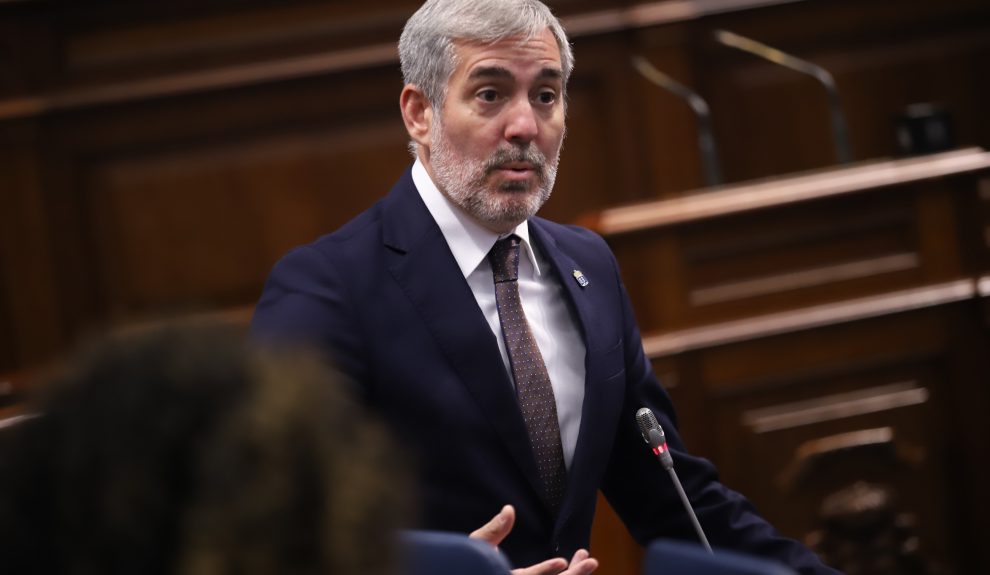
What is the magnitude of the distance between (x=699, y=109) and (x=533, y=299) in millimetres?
1972

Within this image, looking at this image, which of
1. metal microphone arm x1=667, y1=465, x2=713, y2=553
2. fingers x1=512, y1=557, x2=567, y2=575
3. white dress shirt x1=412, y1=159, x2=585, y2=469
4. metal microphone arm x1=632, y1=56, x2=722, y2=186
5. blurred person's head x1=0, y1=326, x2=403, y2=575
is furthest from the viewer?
metal microphone arm x1=632, y1=56, x2=722, y2=186

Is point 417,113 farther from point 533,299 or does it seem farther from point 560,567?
point 560,567

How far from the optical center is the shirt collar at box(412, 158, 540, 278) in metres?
1.76

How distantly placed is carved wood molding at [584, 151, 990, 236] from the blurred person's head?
7.36 feet

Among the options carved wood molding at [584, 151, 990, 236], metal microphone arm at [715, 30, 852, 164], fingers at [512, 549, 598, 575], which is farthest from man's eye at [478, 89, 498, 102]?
metal microphone arm at [715, 30, 852, 164]

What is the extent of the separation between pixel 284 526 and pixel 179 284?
3373 mm

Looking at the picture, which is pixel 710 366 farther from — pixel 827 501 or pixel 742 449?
pixel 827 501

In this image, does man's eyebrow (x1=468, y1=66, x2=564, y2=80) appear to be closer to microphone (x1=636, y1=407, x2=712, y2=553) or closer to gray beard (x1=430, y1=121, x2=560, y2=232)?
gray beard (x1=430, y1=121, x2=560, y2=232)

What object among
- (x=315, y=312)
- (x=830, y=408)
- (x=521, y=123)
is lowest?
(x=830, y=408)

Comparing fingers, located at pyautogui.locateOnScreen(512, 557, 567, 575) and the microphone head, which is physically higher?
A: the microphone head

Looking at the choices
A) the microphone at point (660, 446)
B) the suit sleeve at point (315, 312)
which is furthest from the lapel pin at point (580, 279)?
the suit sleeve at point (315, 312)

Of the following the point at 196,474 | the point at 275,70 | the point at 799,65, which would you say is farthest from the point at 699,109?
the point at 196,474

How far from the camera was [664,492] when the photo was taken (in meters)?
1.79

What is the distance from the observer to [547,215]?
4008 millimetres
